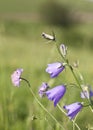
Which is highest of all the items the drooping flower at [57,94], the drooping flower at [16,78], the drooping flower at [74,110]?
the drooping flower at [16,78]

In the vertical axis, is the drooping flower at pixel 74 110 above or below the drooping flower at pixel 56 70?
below

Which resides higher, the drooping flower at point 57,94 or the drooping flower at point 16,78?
the drooping flower at point 16,78

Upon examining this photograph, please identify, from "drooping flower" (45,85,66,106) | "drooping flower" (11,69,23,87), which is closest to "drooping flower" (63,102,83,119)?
"drooping flower" (45,85,66,106)

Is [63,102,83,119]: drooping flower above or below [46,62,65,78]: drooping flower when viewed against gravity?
below

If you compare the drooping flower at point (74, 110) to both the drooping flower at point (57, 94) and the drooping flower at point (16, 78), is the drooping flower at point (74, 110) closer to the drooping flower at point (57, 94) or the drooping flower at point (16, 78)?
the drooping flower at point (57, 94)

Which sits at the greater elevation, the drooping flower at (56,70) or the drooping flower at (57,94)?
the drooping flower at (56,70)

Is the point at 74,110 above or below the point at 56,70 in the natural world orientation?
below

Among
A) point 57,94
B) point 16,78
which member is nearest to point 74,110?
point 57,94

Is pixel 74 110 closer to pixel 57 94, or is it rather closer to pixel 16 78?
pixel 57 94

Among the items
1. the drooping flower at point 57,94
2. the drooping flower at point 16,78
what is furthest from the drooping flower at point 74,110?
Answer: the drooping flower at point 16,78

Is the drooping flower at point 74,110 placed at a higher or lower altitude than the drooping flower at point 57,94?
lower

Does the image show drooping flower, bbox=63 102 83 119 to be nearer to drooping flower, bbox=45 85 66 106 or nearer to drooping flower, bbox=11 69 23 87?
drooping flower, bbox=45 85 66 106

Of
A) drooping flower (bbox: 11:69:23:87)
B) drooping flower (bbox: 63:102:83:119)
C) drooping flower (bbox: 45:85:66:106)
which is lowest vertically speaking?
drooping flower (bbox: 63:102:83:119)
